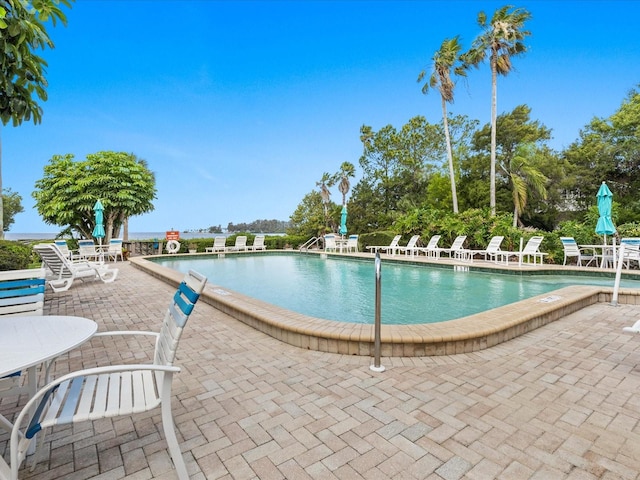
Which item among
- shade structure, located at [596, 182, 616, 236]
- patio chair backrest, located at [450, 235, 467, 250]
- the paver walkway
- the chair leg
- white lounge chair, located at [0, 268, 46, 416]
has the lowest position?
the paver walkway

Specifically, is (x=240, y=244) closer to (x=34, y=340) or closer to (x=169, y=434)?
(x=34, y=340)

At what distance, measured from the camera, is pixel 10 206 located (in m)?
33.7

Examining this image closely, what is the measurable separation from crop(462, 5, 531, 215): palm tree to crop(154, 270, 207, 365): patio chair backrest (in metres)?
16.5

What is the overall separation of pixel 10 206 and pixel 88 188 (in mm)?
23843

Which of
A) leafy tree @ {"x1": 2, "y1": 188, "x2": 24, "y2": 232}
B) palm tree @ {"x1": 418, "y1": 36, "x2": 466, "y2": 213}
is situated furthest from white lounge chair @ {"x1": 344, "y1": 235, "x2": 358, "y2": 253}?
leafy tree @ {"x1": 2, "y1": 188, "x2": 24, "y2": 232}

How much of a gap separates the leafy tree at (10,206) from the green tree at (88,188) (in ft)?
66.2

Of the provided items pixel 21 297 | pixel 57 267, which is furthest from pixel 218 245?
pixel 21 297

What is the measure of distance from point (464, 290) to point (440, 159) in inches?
840

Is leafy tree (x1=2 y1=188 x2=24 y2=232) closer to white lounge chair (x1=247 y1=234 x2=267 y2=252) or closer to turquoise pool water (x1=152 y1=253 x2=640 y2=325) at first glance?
white lounge chair (x1=247 y1=234 x2=267 y2=252)

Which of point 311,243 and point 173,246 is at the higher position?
point 311,243

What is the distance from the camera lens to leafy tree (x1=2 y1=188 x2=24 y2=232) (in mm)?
33312

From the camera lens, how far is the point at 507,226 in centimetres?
1256

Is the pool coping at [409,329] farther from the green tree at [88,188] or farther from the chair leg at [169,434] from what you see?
the green tree at [88,188]

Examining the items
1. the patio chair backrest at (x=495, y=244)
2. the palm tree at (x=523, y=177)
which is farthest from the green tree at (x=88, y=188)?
the palm tree at (x=523, y=177)
